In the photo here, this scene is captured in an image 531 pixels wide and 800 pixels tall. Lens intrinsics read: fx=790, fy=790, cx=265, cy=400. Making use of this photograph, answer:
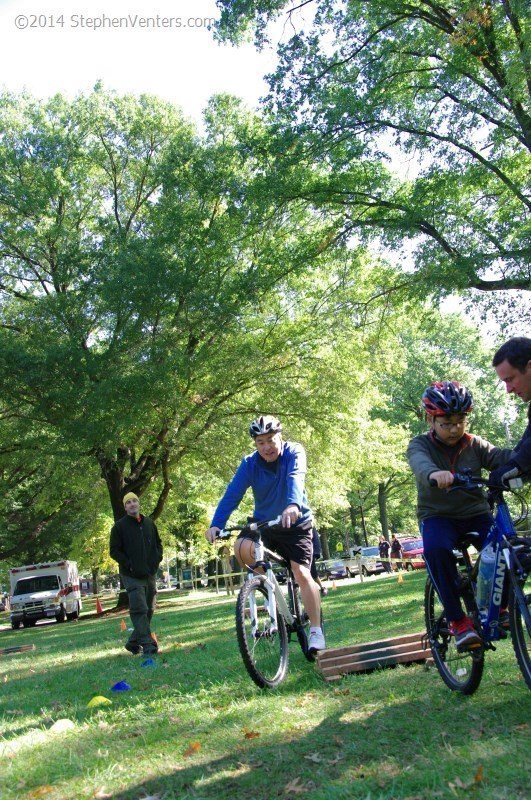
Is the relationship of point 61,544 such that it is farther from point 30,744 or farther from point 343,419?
point 30,744

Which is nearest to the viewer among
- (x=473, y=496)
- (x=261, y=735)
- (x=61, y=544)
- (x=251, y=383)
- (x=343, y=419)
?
(x=261, y=735)

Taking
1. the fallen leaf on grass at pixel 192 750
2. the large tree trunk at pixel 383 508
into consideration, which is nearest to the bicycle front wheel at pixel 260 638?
the fallen leaf on grass at pixel 192 750

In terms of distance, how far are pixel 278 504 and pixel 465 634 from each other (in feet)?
6.79

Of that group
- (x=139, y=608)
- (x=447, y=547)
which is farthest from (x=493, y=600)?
(x=139, y=608)

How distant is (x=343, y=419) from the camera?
26.8 m

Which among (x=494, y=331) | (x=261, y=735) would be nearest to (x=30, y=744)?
(x=261, y=735)

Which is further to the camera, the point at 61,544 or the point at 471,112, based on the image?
the point at 61,544

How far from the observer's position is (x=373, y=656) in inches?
238

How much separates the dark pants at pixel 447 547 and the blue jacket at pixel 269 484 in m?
1.42

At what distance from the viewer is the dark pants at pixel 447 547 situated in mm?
4793

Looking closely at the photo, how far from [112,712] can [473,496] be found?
3140 millimetres

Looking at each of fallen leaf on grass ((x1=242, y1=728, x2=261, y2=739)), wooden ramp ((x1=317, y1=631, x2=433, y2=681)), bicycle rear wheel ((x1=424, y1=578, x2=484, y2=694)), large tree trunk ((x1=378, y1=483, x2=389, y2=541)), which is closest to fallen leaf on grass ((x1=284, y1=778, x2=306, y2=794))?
fallen leaf on grass ((x1=242, y1=728, x2=261, y2=739))

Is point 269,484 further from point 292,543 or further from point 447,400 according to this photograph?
point 447,400

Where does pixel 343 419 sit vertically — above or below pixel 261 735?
above
